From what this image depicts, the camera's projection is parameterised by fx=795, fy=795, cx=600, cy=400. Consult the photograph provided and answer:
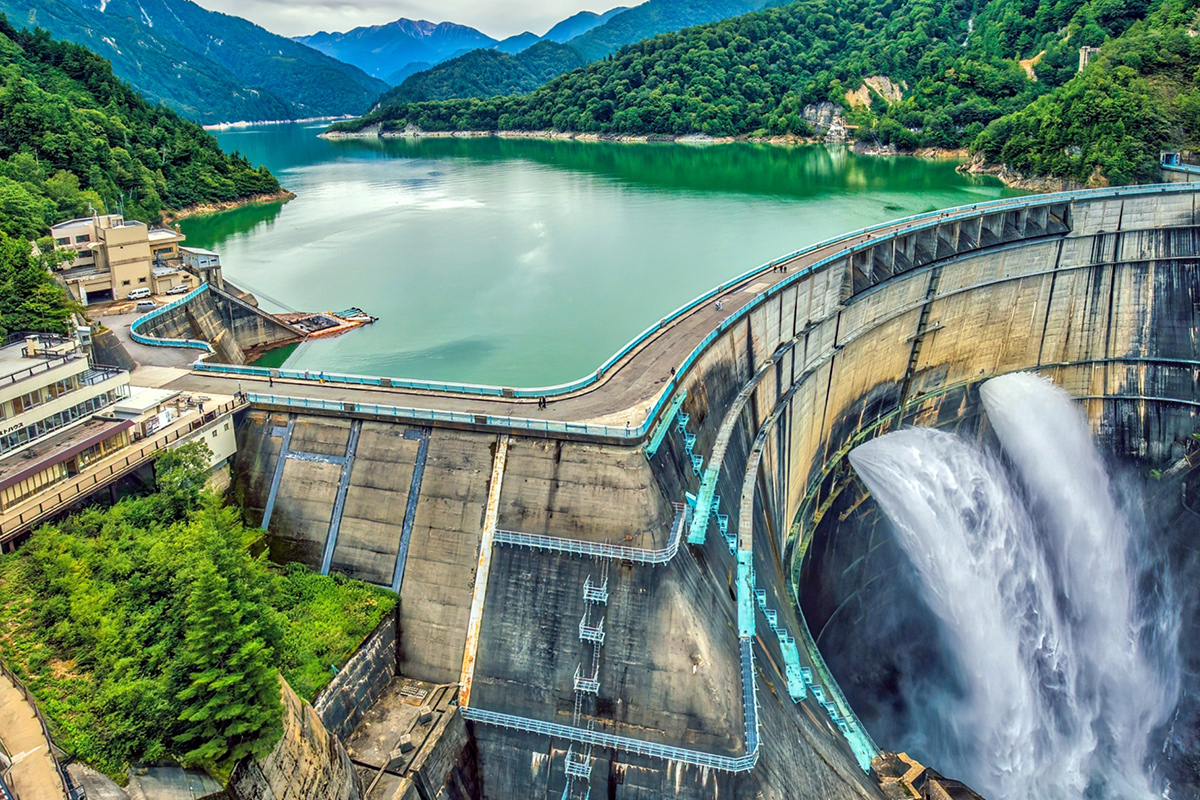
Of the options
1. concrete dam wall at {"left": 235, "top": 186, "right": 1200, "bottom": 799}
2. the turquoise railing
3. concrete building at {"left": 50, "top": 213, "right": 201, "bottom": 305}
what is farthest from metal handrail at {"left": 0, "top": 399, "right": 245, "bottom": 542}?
concrete building at {"left": 50, "top": 213, "right": 201, "bottom": 305}

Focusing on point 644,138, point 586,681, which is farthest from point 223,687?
point 644,138

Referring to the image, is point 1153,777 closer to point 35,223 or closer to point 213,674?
point 213,674

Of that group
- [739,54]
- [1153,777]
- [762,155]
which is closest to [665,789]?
[1153,777]

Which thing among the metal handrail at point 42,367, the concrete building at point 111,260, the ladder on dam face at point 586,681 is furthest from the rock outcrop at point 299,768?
the concrete building at point 111,260

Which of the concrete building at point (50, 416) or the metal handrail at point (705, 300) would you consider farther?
the metal handrail at point (705, 300)

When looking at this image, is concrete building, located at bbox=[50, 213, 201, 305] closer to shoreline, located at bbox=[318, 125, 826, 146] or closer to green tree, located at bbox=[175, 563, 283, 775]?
green tree, located at bbox=[175, 563, 283, 775]

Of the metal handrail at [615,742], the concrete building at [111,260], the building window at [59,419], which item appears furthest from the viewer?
the concrete building at [111,260]

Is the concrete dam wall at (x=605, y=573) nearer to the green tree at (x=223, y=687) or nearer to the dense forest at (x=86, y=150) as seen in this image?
the green tree at (x=223, y=687)
